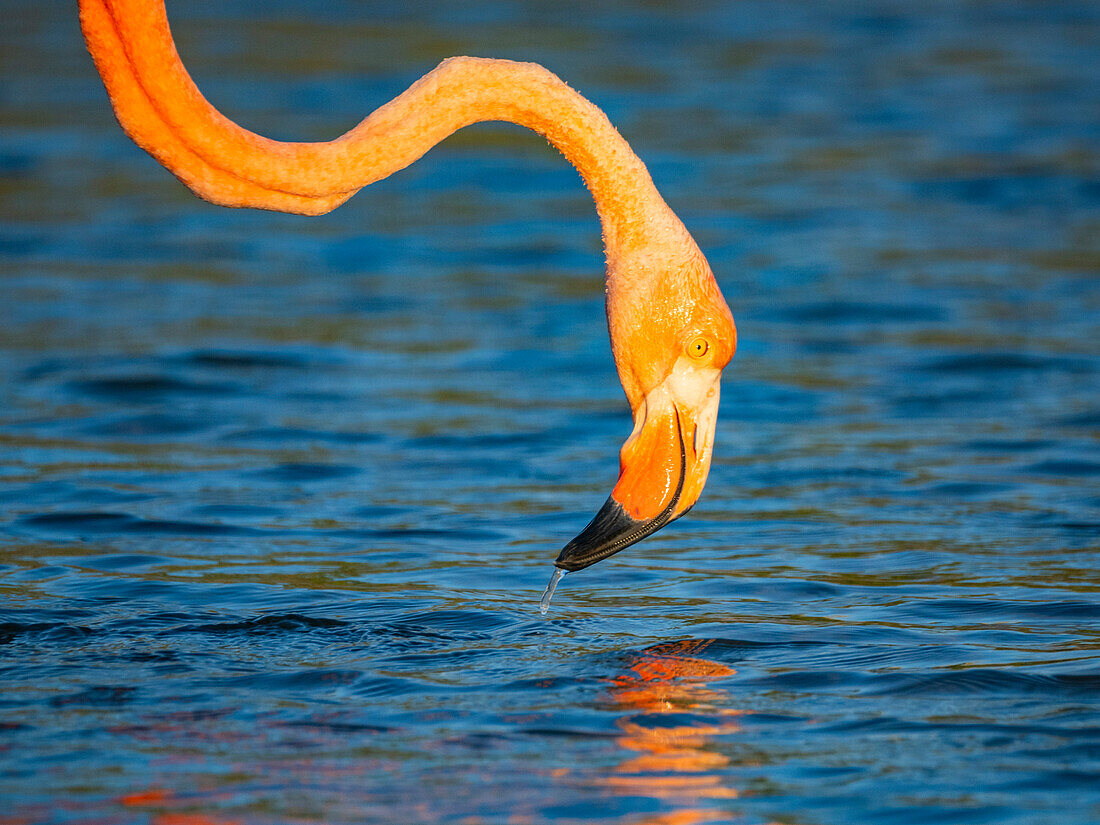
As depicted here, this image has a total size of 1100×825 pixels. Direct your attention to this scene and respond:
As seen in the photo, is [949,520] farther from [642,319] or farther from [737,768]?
[737,768]

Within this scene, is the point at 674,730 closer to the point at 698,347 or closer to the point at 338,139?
the point at 698,347

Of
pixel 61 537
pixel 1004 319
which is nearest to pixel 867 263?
pixel 1004 319

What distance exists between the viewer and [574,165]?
5.36 meters

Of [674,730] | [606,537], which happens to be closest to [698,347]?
[606,537]

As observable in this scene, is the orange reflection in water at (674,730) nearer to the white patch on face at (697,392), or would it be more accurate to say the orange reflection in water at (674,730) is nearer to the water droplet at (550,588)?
the water droplet at (550,588)

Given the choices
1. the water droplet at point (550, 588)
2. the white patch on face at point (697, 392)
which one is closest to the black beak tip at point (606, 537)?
the water droplet at point (550, 588)

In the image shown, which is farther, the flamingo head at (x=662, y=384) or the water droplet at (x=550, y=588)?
the water droplet at (x=550, y=588)

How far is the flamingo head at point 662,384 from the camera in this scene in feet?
17.3

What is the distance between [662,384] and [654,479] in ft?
A: 1.04

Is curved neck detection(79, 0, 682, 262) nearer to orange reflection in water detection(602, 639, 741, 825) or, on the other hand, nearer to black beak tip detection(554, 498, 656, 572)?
black beak tip detection(554, 498, 656, 572)

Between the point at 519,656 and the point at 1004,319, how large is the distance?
6.09 m

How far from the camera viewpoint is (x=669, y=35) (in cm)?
2138

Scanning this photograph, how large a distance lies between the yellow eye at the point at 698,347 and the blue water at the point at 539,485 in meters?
0.96

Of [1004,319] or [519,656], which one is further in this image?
[1004,319]
